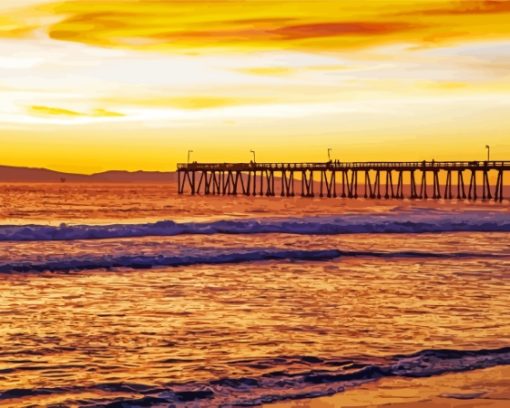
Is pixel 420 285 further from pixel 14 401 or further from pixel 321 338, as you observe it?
pixel 14 401

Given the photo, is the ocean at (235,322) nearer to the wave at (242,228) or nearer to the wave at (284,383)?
the wave at (284,383)

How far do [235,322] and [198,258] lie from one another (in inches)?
526

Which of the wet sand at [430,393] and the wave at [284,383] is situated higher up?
the wave at [284,383]

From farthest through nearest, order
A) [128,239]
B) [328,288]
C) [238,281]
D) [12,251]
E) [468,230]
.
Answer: [468,230], [128,239], [12,251], [238,281], [328,288]

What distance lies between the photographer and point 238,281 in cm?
2123

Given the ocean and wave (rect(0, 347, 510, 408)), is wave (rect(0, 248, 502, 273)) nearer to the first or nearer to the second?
the ocean

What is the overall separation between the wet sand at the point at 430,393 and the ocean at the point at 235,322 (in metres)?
0.27

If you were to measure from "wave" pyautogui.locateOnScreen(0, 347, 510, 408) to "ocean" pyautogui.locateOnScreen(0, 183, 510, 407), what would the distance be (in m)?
0.02

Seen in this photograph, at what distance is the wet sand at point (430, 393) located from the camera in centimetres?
996

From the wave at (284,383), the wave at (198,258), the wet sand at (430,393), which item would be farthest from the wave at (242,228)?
the wet sand at (430,393)

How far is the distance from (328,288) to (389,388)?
9.08 metres

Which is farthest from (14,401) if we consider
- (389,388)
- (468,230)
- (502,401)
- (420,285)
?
(468,230)

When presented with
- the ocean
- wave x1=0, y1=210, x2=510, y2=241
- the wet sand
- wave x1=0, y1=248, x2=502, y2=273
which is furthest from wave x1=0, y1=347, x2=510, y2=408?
wave x1=0, y1=210, x2=510, y2=241

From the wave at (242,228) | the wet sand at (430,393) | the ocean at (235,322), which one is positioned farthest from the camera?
the wave at (242,228)
